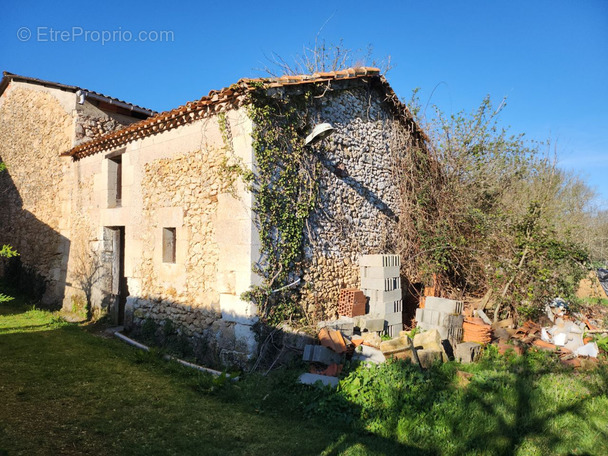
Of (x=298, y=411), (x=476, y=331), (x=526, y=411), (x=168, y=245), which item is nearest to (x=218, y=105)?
(x=168, y=245)

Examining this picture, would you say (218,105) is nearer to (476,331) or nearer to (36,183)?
(476,331)

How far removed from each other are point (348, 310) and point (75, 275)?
7.01 metres

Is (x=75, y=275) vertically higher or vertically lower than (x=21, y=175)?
lower

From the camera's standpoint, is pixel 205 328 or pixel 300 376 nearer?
pixel 300 376

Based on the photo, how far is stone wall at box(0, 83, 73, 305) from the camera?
1033cm

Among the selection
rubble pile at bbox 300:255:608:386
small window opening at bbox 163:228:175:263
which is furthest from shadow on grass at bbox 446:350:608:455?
small window opening at bbox 163:228:175:263

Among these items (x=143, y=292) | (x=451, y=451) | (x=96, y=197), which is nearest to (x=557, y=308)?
(x=451, y=451)

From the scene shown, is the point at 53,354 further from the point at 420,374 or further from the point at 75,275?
the point at 420,374

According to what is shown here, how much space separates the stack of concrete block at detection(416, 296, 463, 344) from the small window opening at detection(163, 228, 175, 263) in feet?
15.9

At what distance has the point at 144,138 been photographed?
7.92 m

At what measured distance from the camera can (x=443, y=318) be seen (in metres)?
7.07

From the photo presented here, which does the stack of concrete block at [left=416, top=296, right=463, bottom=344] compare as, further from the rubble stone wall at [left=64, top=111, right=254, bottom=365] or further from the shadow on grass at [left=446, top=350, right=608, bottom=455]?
the rubble stone wall at [left=64, top=111, right=254, bottom=365]

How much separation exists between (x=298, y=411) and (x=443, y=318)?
348cm

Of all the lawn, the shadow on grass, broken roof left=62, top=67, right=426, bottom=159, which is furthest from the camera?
broken roof left=62, top=67, right=426, bottom=159
